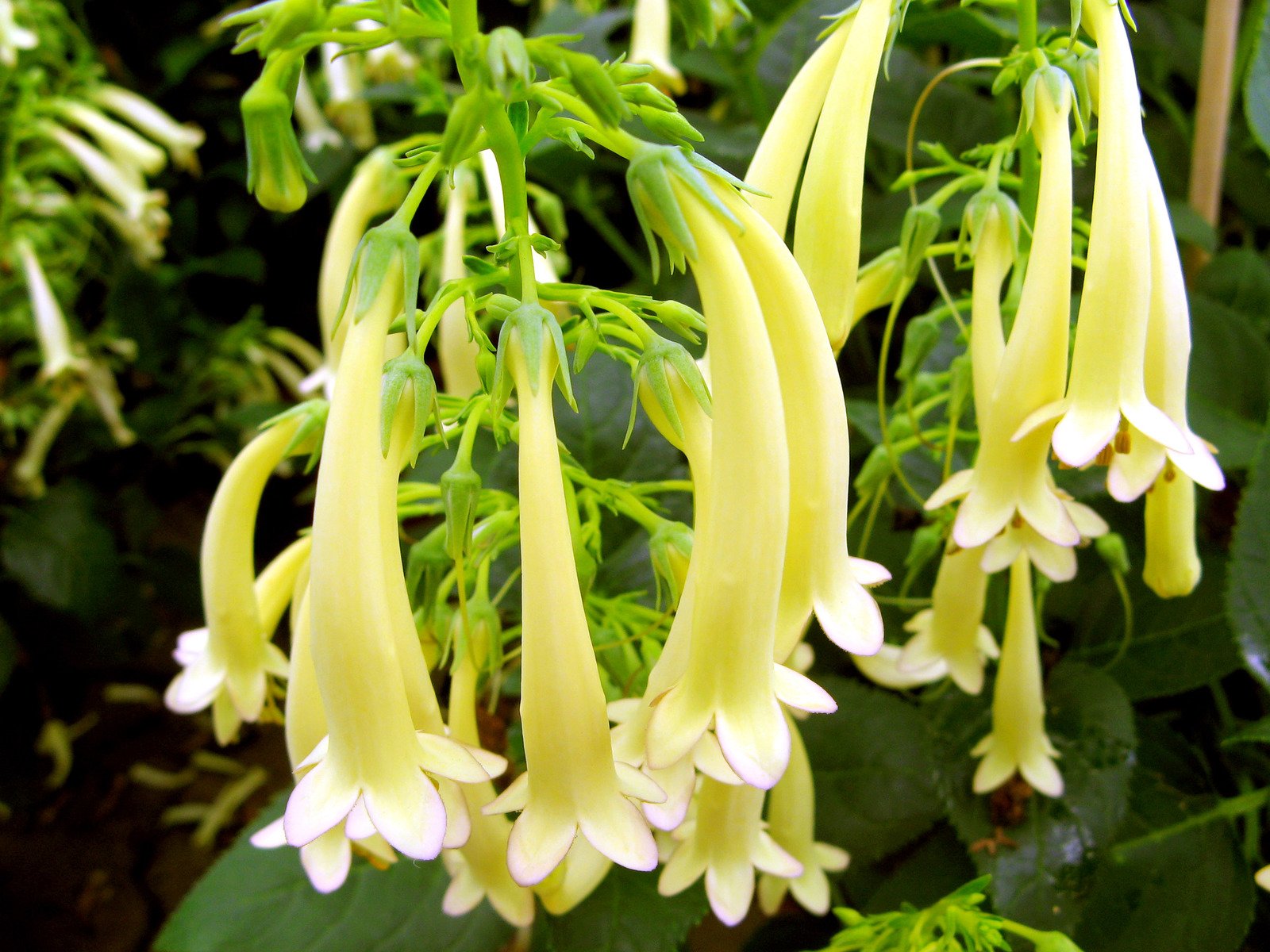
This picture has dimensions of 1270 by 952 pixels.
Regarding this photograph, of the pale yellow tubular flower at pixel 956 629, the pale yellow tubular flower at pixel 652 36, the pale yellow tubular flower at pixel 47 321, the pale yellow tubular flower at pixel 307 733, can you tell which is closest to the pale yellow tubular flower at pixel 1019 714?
the pale yellow tubular flower at pixel 956 629

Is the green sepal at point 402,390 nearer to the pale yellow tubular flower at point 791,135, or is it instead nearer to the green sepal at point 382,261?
the green sepal at point 382,261

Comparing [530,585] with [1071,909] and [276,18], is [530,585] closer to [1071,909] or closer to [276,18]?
[276,18]

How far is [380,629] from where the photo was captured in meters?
0.31

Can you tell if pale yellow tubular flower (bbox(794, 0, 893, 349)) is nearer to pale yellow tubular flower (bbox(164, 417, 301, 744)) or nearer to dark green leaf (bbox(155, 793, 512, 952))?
pale yellow tubular flower (bbox(164, 417, 301, 744))

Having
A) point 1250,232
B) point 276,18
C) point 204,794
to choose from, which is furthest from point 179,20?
point 1250,232

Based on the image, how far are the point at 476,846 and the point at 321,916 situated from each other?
20cm

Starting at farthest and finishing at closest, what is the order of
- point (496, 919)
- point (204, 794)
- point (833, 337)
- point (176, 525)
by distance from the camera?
point (176, 525) → point (204, 794) → point (496, 919) → point (833, 337)

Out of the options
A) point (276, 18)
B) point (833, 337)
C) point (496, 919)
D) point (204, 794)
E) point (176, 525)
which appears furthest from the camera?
point (176, 525)

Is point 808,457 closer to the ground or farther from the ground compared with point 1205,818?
farther from the ground

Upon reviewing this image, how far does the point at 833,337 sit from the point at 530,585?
0.58ft

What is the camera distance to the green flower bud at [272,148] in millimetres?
297

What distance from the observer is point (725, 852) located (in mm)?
441

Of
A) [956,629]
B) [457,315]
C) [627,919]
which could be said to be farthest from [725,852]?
[457,315]

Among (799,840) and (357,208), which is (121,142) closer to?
(357,208)
